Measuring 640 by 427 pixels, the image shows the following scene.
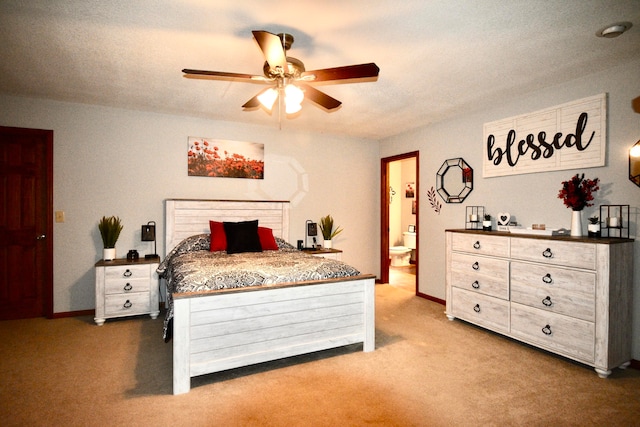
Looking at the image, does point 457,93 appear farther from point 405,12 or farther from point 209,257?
point 209,257

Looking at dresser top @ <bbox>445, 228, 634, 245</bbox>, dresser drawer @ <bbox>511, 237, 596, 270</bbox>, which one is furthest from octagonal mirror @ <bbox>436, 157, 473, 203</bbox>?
dresser drawer @ <bbox>511, 237, 596, 270</bbox>

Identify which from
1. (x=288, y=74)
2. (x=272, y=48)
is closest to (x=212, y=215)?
(x=288, y=74)

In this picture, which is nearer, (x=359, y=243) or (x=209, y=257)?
(x=209, y=257)

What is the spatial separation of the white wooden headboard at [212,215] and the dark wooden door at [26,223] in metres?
1.28

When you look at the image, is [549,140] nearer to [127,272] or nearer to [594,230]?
[594,230]

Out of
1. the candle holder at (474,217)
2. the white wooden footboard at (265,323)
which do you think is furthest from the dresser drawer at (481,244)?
the white wooden footboard at (265,323)

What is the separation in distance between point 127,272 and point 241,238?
1.29 m

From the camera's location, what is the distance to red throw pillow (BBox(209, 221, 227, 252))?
12.9 ft

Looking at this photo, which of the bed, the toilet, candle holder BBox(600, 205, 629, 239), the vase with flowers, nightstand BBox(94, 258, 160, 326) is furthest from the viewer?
the toilet

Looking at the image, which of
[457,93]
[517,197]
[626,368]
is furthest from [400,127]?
[626,368]

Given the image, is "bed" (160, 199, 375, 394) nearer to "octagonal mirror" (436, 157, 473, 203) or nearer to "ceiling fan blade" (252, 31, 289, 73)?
"ceiling fan blade" (252, 31, 289, 73)

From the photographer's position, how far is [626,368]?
267 centimetres

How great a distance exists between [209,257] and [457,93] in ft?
10.1

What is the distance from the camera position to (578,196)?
2869 mm
